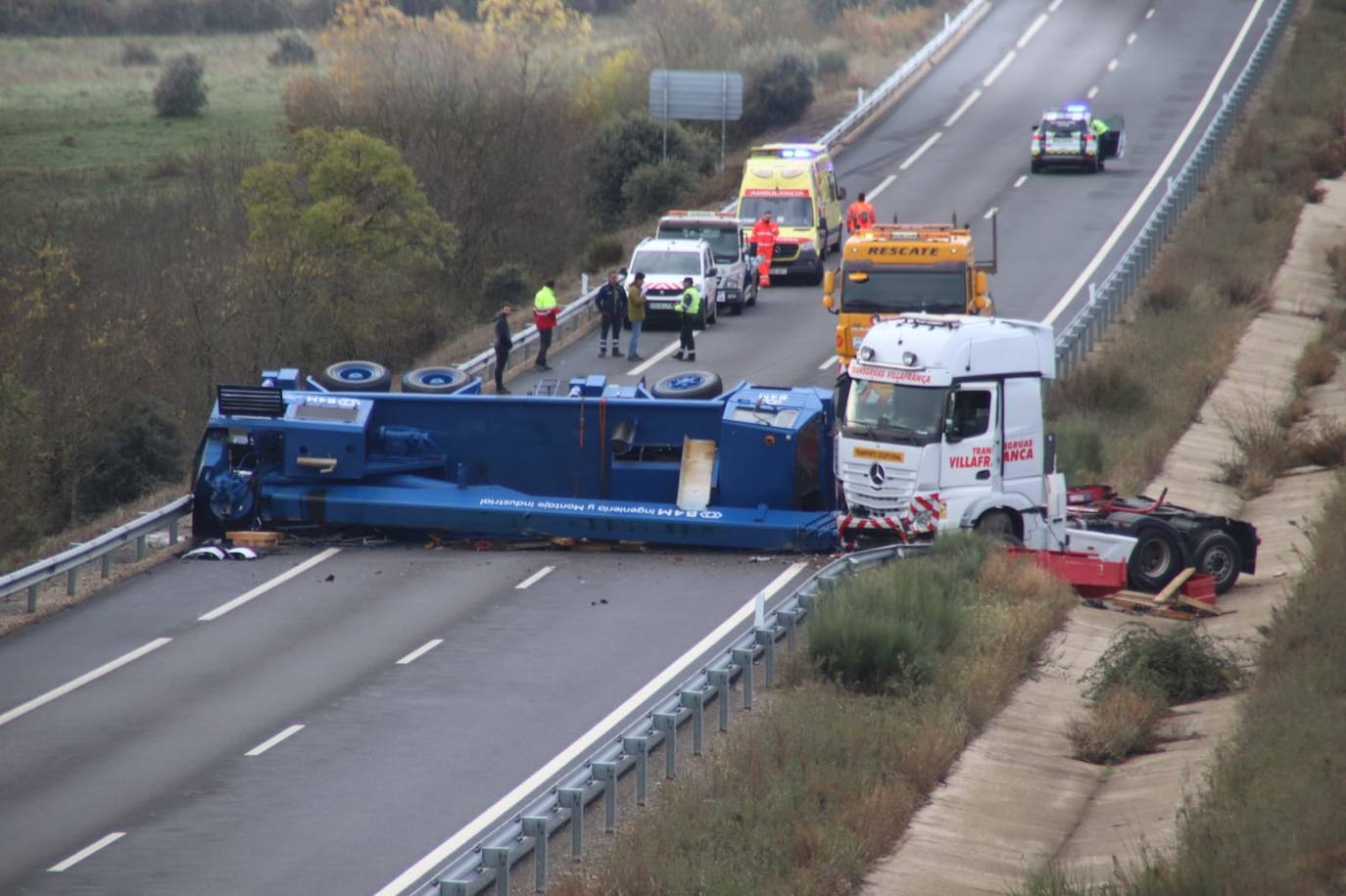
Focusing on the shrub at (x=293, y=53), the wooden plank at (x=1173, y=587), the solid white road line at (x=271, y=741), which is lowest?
the wooden plank at (x=1173, y=587)

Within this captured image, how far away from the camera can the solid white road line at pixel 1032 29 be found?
235ft

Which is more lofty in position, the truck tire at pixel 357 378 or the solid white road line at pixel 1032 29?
the solid white road line at pixel 1032 29

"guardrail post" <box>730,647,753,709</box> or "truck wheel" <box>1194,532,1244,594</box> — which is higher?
"guardrail post" <box>730,647,753,709</box>

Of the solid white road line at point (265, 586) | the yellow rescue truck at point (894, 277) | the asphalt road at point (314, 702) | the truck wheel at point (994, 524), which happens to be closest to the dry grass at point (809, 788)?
the asphalt road at point (314, 702)

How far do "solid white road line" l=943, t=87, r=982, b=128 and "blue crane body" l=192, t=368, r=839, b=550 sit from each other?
4017 centimetres

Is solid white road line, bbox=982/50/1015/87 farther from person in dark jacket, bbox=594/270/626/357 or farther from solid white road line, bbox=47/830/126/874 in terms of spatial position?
solid white road line, bbox=47/830/126/874

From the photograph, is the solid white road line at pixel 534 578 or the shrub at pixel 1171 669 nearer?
the shrub at pixel 1171 669

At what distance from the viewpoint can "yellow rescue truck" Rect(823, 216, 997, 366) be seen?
2919 centimetres

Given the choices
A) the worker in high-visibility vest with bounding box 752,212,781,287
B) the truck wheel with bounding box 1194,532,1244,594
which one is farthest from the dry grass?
the worker in high-visibility vest with bounding box 752,212,781,287

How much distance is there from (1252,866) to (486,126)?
50347mm

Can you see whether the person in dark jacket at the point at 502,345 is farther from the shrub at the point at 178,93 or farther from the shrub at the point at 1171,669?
the shrub at the point at 178,93

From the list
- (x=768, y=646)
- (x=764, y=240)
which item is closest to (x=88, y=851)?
(x=768, y=646)

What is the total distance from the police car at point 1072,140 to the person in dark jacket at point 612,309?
2170 centimetres

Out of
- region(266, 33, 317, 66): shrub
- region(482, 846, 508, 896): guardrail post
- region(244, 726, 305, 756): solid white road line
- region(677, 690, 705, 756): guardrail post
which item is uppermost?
region(266, 33, 317, 66): shrub
